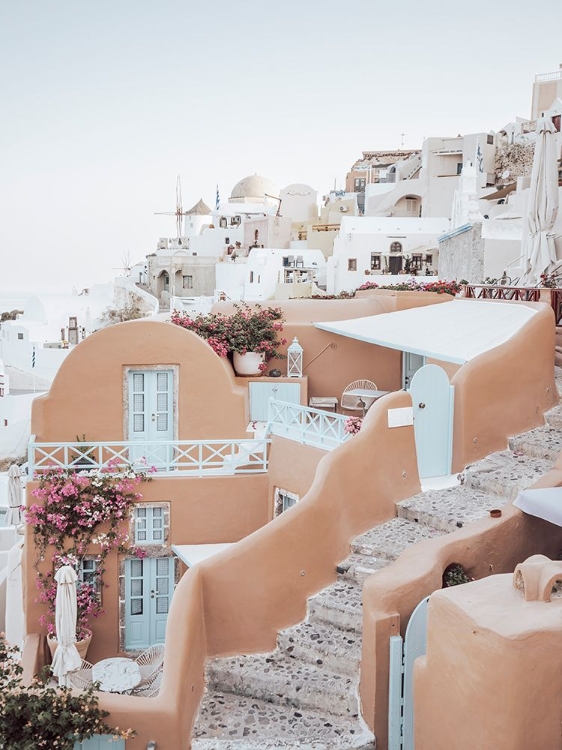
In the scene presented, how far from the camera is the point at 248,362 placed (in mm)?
15516

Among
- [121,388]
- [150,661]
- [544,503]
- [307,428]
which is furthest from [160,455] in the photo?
[544,503]

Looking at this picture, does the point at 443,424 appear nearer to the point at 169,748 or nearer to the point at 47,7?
the point at 169,748

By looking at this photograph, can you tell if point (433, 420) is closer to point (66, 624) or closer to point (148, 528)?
point (148, 528)

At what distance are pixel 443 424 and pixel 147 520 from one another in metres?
5.50

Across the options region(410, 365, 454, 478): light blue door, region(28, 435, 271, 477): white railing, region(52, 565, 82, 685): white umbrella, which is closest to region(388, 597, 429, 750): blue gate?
region(52, 565, 82, 685): white umbrella

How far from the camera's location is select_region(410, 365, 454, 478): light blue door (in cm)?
1026

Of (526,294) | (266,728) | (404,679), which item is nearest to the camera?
(404,679)

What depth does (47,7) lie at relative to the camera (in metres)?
21.5

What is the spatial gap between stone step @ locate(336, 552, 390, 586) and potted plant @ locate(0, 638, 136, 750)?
10.6ft

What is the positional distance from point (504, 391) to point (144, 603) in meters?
7.31

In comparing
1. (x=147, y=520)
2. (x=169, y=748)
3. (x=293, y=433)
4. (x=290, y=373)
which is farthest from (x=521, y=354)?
(x=169, y=748)

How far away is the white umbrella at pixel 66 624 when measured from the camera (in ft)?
25.9

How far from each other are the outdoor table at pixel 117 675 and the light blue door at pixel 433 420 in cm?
532

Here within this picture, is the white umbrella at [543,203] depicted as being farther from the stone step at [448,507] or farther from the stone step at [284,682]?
the stone step at [284,682]
